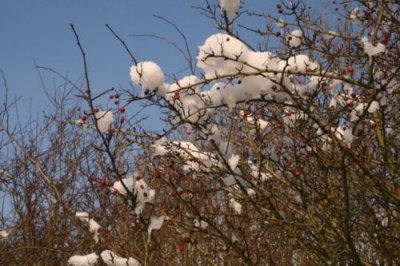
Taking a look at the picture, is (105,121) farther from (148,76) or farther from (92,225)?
(92,225)

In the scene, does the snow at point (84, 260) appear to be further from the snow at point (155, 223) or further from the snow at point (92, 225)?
the snow at point (155, 223)

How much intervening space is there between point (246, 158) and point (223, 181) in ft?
1.69

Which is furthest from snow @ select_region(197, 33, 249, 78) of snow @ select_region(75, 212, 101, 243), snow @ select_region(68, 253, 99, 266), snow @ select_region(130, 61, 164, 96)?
snow @ select_region(68, 253, 99, 266)

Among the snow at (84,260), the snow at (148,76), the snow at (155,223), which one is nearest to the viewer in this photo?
the snow at (148,76)

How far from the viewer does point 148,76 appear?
2.19 metres

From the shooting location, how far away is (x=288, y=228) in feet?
8.62

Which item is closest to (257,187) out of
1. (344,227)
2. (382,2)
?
(344,227)

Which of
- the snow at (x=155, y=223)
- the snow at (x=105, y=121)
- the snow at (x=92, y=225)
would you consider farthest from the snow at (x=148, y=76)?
the snow at (x=92, y=225)

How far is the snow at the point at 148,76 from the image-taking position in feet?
7.19

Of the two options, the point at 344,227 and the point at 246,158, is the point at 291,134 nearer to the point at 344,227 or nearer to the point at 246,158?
the point at 246,158

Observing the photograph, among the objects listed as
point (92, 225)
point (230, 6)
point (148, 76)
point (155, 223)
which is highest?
point (230, 6)

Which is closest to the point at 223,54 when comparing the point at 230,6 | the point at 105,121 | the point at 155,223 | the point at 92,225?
the point at 230,6

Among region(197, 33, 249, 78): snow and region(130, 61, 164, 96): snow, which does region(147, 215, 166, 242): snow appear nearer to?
region(130, 61, 164, 96): snow

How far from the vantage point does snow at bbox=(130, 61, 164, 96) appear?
2191 mm
